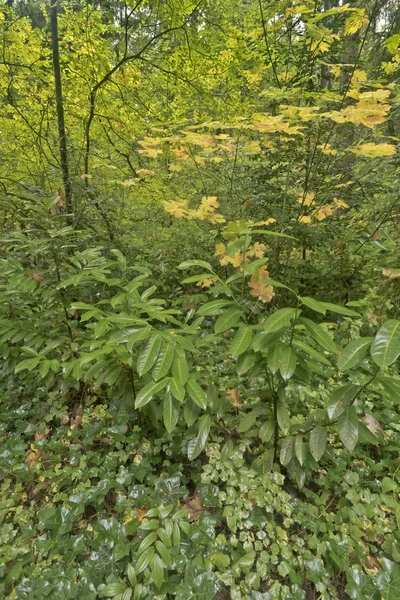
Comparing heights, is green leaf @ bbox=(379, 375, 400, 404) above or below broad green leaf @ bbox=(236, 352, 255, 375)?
above

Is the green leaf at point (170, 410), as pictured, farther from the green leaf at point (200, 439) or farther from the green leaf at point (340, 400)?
the green leaf at point (340, 400)

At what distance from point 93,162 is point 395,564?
506cm

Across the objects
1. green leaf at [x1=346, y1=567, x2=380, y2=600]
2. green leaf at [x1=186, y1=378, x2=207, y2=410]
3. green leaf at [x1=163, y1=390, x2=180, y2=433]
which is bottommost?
green leaf at [x1=346, y1=567, x2=380, y2=600]

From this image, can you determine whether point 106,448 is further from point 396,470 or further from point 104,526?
point 396,470

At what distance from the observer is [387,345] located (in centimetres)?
86

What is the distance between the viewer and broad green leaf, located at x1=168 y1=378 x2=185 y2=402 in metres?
1.08

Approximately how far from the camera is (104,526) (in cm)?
141

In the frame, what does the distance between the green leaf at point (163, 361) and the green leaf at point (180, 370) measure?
69mm

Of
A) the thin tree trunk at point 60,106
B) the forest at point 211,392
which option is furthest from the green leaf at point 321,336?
the thin tree trunk at point 60,106

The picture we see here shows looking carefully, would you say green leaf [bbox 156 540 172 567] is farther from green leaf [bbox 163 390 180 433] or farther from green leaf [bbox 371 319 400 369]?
green leaf [bbox 371 319 400 369]

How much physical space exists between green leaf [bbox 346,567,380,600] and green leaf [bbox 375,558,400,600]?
0.03 metres

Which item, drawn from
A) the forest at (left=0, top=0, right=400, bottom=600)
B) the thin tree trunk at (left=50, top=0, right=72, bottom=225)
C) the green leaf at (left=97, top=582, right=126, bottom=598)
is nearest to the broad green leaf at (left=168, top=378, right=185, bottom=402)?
the forest at (left=0, top=0, right=400, bottom=600)

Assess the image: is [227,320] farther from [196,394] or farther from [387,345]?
[387,345]

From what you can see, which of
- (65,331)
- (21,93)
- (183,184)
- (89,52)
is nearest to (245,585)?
(65,331)
